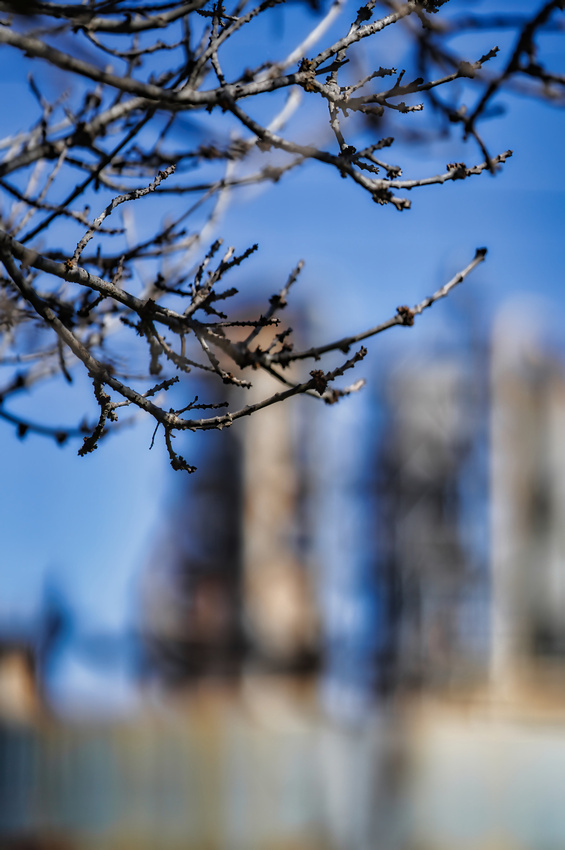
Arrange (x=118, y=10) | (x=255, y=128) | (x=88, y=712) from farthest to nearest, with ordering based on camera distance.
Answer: (x=88, y=712)
(x=255, y=128)
(x=118, y=10)

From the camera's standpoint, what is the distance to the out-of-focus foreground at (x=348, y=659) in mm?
12086

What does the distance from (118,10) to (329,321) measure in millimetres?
12884

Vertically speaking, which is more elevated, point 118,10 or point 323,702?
point 118,10

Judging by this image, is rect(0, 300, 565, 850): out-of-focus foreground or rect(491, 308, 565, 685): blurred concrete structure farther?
rect(491, 308, 565, 685): blurred concrete structure

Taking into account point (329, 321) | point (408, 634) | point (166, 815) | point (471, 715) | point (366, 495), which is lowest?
point (166, 815)

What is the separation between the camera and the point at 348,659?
1538cm

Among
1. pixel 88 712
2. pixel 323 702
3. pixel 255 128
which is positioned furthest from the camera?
pixel 323 702

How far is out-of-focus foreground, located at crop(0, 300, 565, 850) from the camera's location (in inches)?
476

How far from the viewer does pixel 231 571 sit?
51.5 feet

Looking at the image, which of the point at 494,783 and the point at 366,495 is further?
the point at 366,495

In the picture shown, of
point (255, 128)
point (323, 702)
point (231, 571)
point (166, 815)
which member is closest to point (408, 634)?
point (323, 702)

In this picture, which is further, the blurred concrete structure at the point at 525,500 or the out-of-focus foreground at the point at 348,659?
the blurred concrete structure at the point at 525,500

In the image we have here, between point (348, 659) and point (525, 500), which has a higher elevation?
point (525, 500)

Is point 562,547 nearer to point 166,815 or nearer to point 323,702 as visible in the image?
point 323,702
